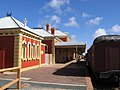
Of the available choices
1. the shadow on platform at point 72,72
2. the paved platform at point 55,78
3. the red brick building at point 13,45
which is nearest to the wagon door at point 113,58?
the paved platform at point 55,78

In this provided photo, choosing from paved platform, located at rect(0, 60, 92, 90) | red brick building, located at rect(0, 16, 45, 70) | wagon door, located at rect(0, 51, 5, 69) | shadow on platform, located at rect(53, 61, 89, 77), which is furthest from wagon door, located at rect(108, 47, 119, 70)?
wagon door, located at rect(0, 51, 5, 69)

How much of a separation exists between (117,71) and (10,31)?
9.27 m

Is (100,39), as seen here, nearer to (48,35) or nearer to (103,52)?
(103,52)

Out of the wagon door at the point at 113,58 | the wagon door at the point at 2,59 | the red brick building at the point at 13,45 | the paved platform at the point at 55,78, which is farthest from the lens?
the red brick building at the point at 13,45

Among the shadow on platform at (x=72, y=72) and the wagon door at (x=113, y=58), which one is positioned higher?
the wagon door at (x=113, y=58)

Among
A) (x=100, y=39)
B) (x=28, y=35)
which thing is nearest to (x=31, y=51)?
(x=28, y=35)

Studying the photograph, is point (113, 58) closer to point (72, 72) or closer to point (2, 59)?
point (72, 72)

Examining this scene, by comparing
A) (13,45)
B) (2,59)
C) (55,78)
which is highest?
(13,45)

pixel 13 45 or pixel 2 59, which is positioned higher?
pixel 13 45

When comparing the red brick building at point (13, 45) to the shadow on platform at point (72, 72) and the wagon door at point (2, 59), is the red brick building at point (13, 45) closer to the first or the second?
the wagon door at point (2, 59)

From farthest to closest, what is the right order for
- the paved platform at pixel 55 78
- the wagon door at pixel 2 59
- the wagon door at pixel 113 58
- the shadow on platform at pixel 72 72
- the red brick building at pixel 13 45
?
the red brick building at pixel 13 45 → the wagon door at pixel 2 59 → the shadow on platform at pixel 72 72 → the wagon door at pixel 113 58 → the paved platform at pixel 55 78

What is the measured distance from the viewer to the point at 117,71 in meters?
13.6

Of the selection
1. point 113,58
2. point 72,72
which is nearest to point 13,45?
point 72,72

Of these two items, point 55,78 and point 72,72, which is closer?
point 55,78
